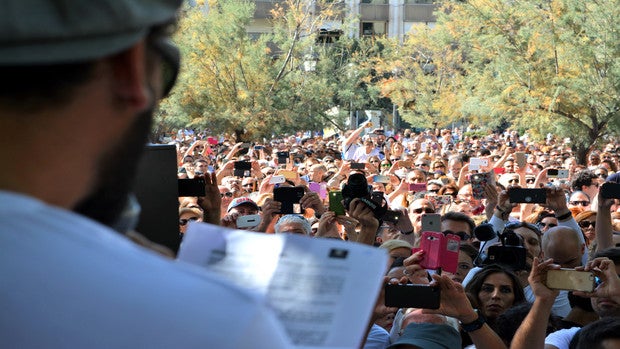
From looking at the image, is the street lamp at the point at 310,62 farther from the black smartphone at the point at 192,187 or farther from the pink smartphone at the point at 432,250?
the pink smartphone at the point at 432,250

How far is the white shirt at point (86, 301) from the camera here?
860 millimetres

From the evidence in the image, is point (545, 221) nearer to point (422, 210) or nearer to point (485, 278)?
point (422, 210)

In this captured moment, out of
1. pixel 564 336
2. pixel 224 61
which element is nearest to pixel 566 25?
pixel 224 61

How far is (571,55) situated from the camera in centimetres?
2205

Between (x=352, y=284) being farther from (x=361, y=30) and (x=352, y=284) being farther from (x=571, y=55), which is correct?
(x=361, y=30)

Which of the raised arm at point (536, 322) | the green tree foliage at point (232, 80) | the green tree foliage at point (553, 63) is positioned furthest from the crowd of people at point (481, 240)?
the green tree foliage at point (232, 80)

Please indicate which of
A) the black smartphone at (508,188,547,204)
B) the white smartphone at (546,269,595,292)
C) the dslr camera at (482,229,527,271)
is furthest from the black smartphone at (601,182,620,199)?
the white smartphone at (546,269,595,292)

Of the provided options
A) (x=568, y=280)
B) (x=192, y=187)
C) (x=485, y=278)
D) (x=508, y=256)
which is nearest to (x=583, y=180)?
(x=508, y=256)

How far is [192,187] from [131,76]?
16.4 ft

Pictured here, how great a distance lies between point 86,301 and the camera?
2.82 ft

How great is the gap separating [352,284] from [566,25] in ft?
73.3

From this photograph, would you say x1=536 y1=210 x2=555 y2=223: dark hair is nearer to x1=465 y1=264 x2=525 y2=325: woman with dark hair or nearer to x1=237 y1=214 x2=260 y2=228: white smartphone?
x1=237 y1=214 x2=260 y2=228: white smartphone

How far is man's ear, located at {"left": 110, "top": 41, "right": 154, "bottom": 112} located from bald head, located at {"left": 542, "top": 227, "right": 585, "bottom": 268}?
20.3ft

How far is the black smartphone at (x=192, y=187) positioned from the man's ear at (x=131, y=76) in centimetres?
493
